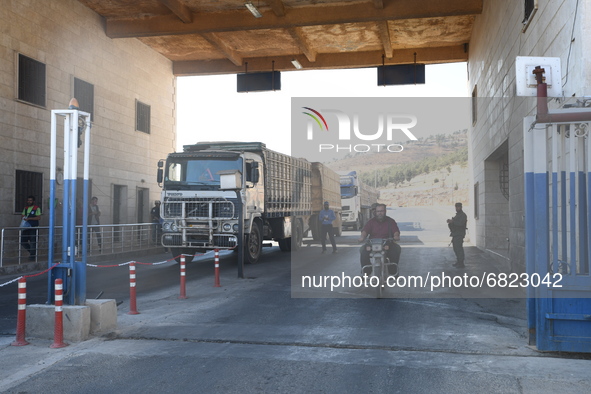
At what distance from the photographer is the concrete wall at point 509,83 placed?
23.0 ft

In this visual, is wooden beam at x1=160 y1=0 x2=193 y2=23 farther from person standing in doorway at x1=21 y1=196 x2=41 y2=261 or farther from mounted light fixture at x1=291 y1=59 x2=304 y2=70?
person standing in doorway at x1=21 y1=196 x2=41 y2=261

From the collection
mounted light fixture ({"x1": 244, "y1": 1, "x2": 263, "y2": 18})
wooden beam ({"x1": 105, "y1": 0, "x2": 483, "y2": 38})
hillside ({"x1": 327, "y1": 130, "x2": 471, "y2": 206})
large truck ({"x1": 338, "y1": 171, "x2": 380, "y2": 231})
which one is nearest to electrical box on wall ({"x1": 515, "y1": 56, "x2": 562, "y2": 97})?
mounted light fixture ({"x1": 244, "y1": 1, "x2": 263, "y2": 18})

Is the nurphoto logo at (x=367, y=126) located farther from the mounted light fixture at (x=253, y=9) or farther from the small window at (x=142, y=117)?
the small window at (x=142, y=117)

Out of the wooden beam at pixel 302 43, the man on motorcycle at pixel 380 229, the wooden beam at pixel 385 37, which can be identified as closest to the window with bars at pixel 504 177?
the wooden beam at pixel 385 37

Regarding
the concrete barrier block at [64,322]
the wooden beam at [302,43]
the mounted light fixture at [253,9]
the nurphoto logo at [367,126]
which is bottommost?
the concrete barrier block at [64,322]

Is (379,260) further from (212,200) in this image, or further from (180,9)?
(180,9)

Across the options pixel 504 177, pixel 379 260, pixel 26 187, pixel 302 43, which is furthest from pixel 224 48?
pixel 379 260

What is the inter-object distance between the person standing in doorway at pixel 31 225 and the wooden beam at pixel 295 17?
25.3 ft

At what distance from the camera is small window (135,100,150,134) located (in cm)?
2302

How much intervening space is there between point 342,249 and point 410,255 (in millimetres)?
3250

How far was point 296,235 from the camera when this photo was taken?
2003 cm

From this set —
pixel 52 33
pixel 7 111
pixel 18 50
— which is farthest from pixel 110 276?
pixel 52 33

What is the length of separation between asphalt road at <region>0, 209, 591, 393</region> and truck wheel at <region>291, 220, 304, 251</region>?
9344 millimetres

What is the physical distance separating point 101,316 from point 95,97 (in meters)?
14.5
